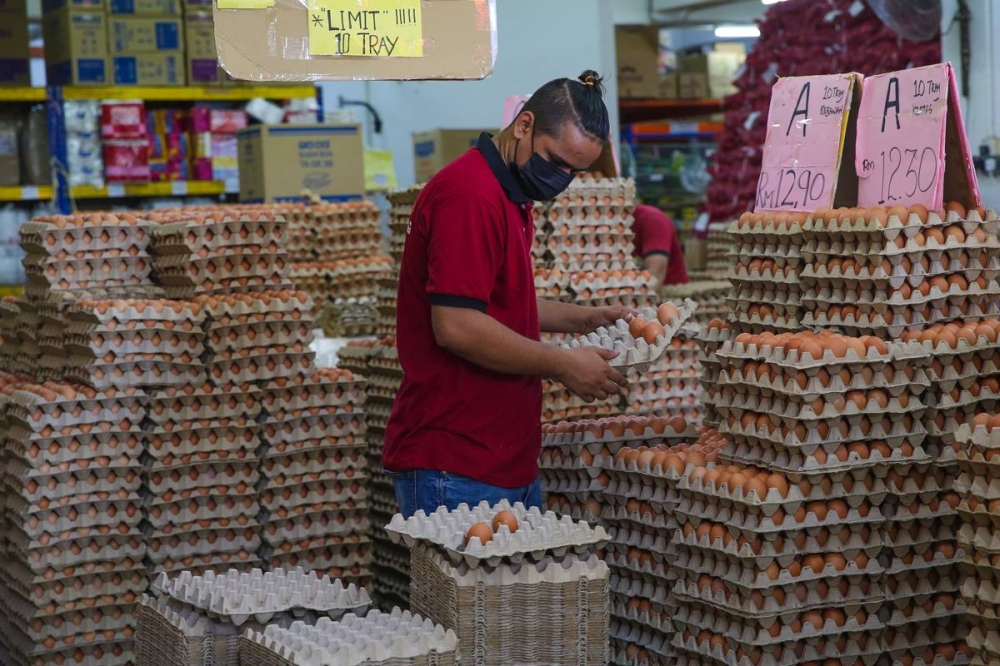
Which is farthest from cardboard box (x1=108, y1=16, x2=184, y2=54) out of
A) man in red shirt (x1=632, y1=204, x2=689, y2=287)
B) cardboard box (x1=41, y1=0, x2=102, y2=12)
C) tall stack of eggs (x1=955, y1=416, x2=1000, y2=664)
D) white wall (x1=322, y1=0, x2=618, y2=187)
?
tall stack of eggs (x1=955, y1=416, x2=1000, y2=664)

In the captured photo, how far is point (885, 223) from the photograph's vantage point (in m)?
3.53

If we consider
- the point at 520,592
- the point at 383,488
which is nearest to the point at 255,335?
the point at 383,488

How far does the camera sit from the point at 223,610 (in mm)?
3092

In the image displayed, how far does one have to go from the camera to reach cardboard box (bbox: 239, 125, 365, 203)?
8430 millimetres

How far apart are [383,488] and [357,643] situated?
2791 mm

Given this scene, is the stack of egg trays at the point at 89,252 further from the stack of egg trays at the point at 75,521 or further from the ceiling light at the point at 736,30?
the ceiling light at the point at 736,30

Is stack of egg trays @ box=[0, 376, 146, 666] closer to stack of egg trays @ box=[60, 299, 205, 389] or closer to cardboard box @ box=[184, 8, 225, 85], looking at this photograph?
stack of egg trays @ box=[60, 299, 205, 389]

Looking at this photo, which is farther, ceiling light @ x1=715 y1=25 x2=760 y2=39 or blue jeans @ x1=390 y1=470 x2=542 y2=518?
ceiling light @ x1=715 y1=25 x2=760 y2=39

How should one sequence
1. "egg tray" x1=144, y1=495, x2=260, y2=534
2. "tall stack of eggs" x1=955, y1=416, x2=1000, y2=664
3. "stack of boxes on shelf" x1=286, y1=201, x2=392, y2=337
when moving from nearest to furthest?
1. "tall stack of eggs" x1=955, y1=416, x2=1000, y2=664
2. "egg tray" x1=144, y1=495, x2=260, y2=534
3. "stack of boxes on shelf" x1=286, y1=201, x2=392, y2=337

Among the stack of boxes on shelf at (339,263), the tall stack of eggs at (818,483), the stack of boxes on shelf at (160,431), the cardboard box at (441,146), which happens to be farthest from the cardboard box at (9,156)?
the tall stack of eggs at (818,483)

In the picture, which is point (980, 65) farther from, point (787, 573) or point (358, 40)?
point (787, 573)

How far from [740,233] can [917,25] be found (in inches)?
237

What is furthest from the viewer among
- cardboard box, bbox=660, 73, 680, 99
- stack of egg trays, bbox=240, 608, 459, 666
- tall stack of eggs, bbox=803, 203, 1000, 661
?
cardboard box, bbox=660, 73, 680, 99

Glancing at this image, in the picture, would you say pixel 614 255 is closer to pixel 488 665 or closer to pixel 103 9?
pixel 488 665
